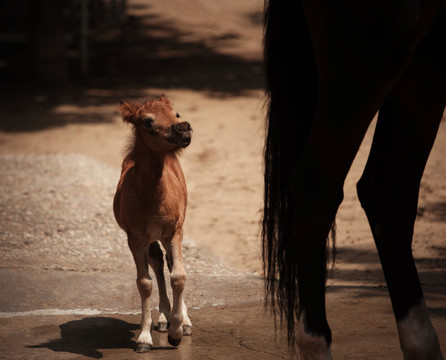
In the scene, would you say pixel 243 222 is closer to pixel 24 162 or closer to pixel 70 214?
pixel 70 214

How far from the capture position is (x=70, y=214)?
6.69 m

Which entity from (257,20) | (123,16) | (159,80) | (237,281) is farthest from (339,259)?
(257,20)

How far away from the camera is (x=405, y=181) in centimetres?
289

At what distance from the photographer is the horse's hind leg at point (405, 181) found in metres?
2.76

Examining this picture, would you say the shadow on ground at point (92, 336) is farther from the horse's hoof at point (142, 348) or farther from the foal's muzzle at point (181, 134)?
the foal's muzzle at point (181, 134)

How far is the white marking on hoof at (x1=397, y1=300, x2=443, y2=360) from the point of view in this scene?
2816 millimetres

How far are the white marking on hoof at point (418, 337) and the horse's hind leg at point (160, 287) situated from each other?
158 cm

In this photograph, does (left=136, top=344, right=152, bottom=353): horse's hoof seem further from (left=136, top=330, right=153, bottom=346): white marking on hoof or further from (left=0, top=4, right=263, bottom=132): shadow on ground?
(left=0, top=4, right=263, bottom=132): shadow on ground

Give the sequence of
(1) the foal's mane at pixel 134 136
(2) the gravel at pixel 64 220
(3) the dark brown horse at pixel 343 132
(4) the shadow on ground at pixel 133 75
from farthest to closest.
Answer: (4) the shadow on ground at pixel 133 75 → (2) the gravel at pixel 64 220 → (1) the foal's mane at pixel 134 136 → (3) the dark brown horse at pixel 343 132

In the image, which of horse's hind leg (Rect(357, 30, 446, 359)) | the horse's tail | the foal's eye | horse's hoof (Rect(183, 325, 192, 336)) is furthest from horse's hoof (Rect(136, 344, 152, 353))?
horse's hind leg (Rect(357, 30, 446, 359))

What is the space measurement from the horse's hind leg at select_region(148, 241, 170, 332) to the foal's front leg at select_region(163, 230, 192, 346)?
17cm

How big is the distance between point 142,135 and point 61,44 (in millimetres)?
10453

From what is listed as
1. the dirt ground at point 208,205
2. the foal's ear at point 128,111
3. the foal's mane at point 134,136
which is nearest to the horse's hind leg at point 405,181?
the dirt ground at point 208,205

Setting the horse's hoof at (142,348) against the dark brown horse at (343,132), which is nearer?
the dark brown horse at (343,132)
